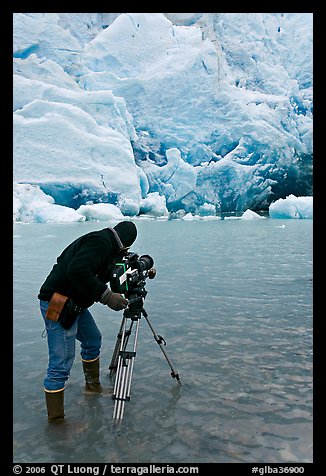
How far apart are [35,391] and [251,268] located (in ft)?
23.1

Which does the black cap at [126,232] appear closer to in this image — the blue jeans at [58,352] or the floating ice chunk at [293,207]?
the blue jeans at [58,352]

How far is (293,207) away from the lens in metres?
32.7

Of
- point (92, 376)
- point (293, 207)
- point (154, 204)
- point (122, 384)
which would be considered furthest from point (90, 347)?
point (293, 207)

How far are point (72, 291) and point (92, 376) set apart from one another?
95 cm

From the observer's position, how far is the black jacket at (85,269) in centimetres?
261

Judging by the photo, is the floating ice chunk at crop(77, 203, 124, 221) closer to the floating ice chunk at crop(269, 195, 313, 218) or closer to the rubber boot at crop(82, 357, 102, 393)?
the floating ice chunk at crop(269, 195, 313, 218)

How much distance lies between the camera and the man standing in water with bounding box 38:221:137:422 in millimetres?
2625

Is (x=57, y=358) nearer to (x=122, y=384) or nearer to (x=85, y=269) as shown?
(x=122, y=384)

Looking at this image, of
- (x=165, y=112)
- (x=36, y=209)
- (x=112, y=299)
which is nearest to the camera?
(x=112, y=299)

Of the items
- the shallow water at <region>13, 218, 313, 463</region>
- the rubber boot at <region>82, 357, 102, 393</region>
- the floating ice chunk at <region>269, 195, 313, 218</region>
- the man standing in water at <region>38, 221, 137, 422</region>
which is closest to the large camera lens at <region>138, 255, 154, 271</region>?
the man standing in water at <region>38, 221, 137, 422</region>

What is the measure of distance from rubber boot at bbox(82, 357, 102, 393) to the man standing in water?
491mm

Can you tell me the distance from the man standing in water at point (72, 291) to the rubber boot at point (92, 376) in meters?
0.49
